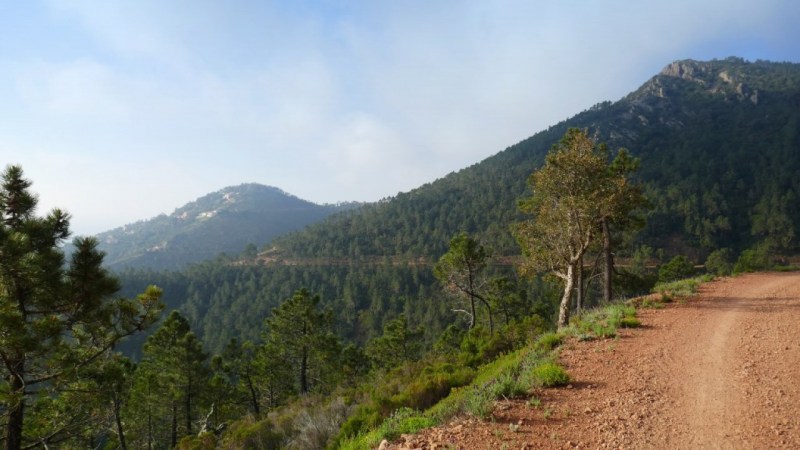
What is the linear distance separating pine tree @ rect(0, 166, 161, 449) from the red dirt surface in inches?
268

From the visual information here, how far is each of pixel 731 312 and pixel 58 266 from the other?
52.9 ft

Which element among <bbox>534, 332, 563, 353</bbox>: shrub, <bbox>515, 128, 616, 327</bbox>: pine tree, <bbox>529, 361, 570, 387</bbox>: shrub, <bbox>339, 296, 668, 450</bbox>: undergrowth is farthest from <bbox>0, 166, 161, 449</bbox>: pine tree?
<bbox>515, 128, 616, 327</bbox>: pine tree

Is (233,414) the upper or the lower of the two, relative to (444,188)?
lower

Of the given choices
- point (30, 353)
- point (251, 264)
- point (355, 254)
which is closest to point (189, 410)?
point (30, 353)

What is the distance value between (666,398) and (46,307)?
11.4 m

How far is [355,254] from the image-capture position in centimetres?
12938

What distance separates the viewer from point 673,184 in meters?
112

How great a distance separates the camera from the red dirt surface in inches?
201

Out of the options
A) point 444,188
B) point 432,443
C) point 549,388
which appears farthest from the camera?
point 444,188

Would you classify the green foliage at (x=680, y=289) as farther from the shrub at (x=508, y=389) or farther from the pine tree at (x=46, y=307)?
the pine tree at (x=46, y=307)

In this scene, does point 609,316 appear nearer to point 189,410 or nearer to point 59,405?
point 59,405

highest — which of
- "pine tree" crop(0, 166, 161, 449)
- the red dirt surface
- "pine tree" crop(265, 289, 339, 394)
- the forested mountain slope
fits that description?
the forested mountain slope

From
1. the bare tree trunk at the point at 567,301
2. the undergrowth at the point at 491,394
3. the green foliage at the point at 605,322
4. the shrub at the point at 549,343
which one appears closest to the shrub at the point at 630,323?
the green foliage at the point at 605,322

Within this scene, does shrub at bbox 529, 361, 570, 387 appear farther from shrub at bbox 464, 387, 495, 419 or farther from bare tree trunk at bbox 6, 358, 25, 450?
bare tree trunk at bbox 6, 358, 25, 450
